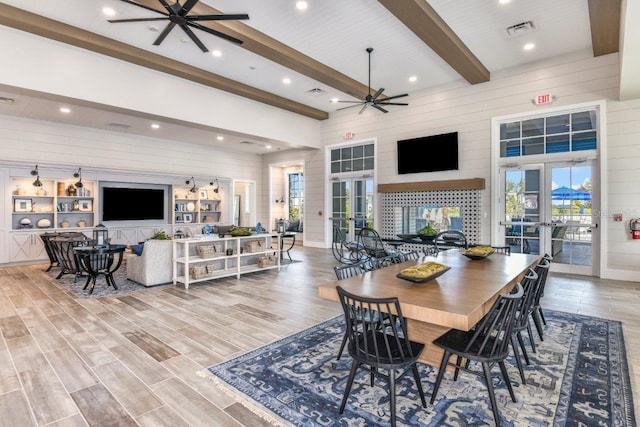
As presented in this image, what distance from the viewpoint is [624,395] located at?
235 cm

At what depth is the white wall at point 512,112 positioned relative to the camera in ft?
18.8

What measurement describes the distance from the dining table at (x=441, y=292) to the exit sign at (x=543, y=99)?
445 cm

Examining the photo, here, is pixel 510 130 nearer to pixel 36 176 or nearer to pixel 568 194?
pixel 568 194

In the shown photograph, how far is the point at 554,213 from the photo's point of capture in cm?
650

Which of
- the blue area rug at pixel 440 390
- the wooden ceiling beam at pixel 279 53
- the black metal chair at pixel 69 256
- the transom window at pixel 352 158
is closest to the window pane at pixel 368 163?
the transom window at pixel 352 158

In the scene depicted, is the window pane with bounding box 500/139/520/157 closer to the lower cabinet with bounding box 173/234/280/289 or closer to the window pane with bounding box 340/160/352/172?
the window pane with bounding box 340/160/352/172

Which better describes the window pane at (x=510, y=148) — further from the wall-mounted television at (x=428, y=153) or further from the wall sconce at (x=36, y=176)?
the wall sconce at (x=36, y=176)

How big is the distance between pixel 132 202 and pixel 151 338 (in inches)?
300

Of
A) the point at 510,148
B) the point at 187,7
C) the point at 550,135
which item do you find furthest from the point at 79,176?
the point at 550,135

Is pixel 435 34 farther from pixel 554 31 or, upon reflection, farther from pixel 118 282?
pixel 118 282

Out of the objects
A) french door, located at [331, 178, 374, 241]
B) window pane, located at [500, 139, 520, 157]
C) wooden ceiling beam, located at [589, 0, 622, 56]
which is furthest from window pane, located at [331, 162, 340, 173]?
wooden ceiling beam, located at [589, 0, 622, 56]

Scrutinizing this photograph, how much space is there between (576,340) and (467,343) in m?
1.88

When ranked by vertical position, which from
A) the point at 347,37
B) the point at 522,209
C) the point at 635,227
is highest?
the point at 347,37

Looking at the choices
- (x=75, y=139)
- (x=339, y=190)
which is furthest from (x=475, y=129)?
(x=75, y=139)
